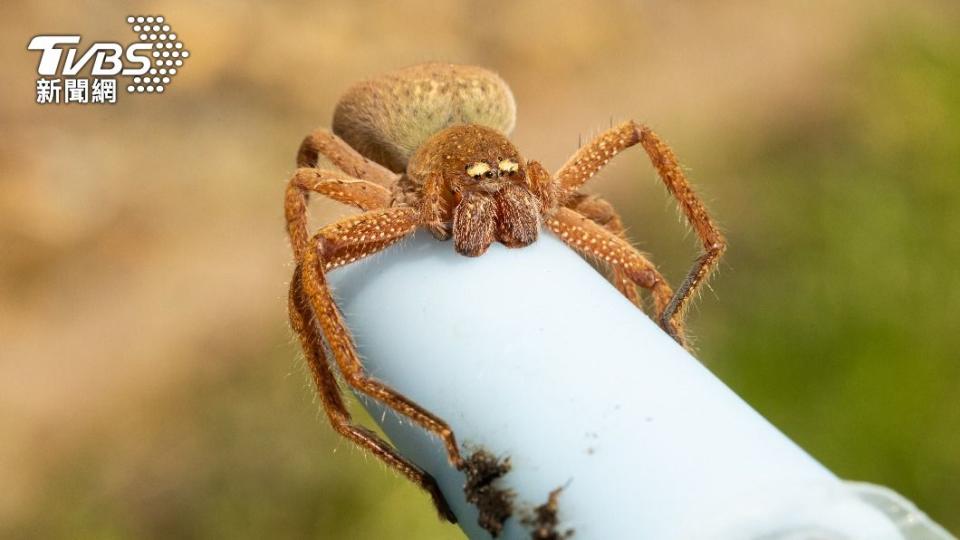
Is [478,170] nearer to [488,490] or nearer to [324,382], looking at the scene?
[324,382]

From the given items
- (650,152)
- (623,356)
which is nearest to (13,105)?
(650,152)

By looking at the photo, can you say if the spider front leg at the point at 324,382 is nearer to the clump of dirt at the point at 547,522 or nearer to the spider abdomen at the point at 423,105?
the spider abdomen at the point at 423,105

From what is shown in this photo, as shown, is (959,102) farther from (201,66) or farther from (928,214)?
(201,66)

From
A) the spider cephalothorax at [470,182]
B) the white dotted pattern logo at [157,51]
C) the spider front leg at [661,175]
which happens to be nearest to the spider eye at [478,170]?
the spider cephalothorax at [470,182]

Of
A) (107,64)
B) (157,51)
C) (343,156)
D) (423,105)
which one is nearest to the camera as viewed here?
(423,105)

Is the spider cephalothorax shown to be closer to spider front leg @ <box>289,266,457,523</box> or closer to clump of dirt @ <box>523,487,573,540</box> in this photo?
spider front leg @ <box>289,266,457,523</box>

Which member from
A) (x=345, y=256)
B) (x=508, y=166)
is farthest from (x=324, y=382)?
(x=508, y=166)

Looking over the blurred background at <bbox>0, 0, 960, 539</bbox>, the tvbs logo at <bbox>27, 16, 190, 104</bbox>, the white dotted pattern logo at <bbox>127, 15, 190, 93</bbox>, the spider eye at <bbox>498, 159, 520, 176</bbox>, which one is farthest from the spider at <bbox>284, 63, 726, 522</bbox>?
the white dotted pattern logo at <bbox>127, 15, 190, 93</bbox>
